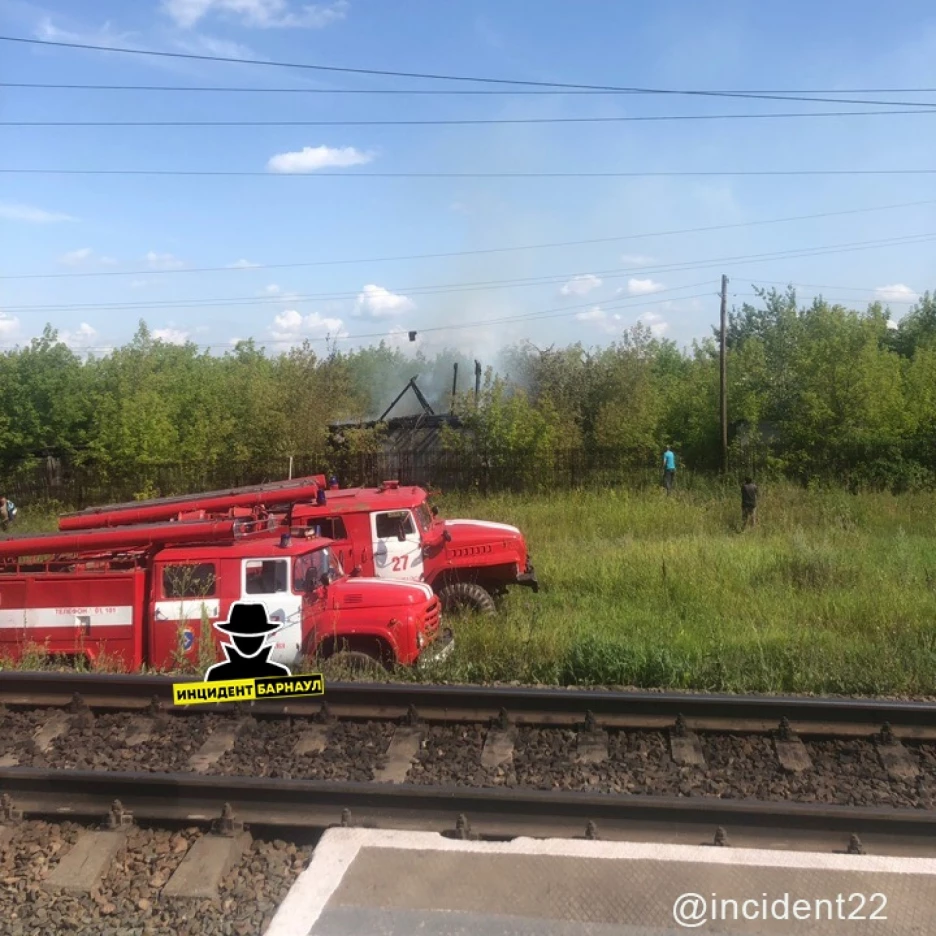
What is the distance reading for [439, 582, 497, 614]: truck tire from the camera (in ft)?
37.1

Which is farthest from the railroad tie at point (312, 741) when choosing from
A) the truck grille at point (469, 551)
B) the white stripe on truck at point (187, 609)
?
the truck grille at point (469, 551)

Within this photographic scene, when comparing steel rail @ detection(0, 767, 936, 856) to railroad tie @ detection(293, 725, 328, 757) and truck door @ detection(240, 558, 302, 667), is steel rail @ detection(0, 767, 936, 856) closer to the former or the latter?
railroad tie @ detection(293, 725, 328, 757)

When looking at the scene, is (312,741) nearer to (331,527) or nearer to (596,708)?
(596,708)

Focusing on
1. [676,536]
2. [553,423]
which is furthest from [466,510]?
[676,536]

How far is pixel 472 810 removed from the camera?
4.92 m

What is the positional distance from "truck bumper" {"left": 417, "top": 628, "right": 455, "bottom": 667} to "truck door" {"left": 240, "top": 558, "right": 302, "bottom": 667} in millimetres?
1168

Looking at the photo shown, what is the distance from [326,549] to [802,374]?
66.8 ft

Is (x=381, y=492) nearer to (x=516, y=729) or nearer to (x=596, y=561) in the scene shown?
(x=596, y=561)

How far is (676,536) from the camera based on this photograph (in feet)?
59.6

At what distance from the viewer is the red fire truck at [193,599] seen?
794 cm

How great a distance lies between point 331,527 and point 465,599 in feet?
6.66

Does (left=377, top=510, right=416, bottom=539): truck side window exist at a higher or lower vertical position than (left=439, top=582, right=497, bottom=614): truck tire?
higher

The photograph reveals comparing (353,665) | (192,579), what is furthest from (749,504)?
(192,579)

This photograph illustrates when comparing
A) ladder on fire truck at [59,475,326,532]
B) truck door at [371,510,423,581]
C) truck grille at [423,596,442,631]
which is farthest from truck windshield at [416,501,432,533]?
truck grille at [423,596,442,631]
